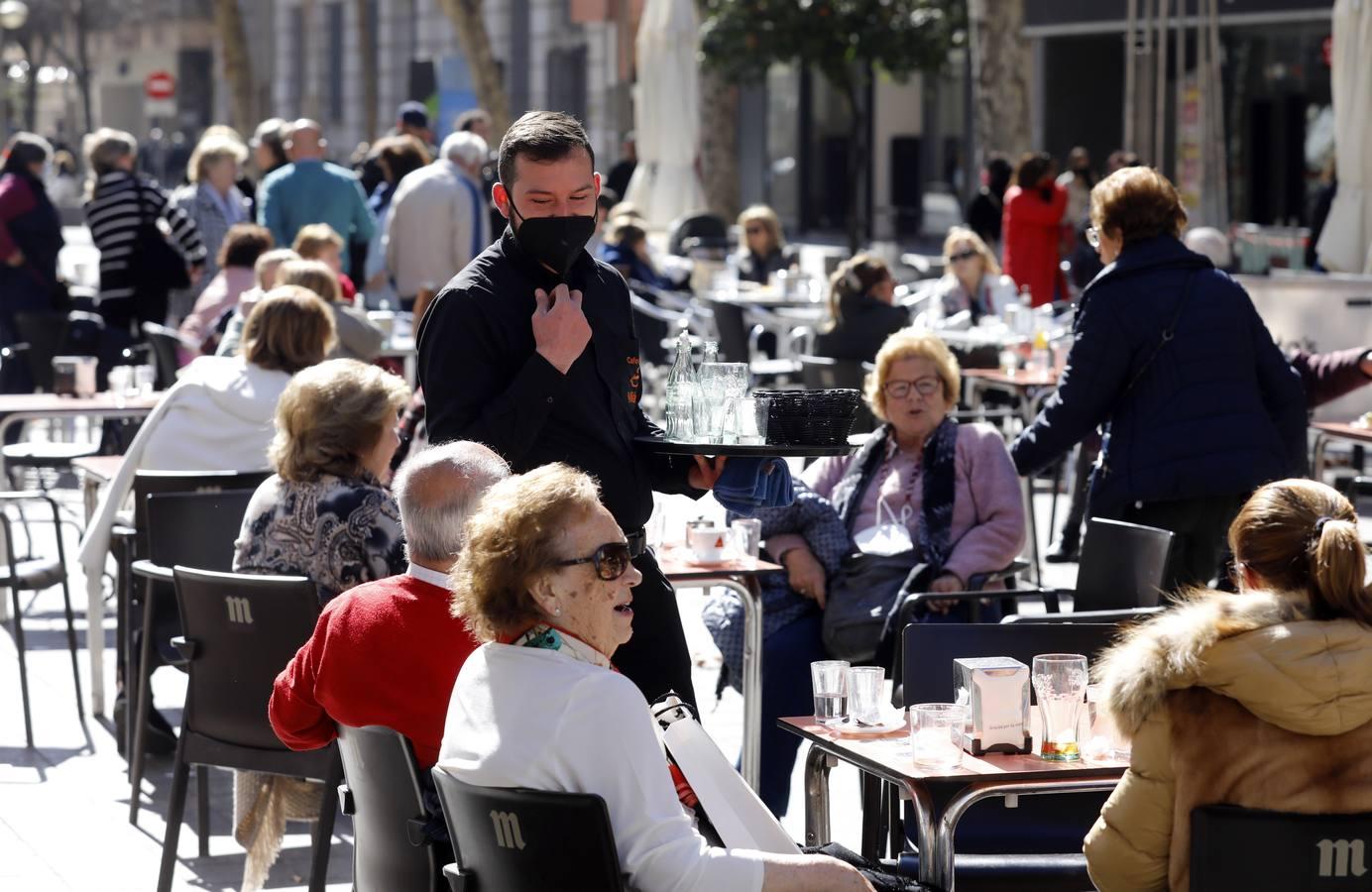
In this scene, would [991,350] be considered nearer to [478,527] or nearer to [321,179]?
[321,179]

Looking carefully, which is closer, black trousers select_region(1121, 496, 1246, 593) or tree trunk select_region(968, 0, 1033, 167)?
black trousers select_region(1121, 496, 1246, 593)

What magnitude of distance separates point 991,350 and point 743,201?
80.6ft

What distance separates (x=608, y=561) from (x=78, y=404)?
6.03m

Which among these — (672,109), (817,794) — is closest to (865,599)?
(817,794)

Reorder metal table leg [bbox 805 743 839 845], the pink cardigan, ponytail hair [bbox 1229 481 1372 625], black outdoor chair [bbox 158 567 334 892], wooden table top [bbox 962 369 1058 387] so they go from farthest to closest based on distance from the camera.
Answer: wooden table top [bbox 962 369 1058 387]
the pink cardigan
black outdoor chair [bbox 158 567 334 892]
metal table leg [bbox 805 743 839 845]
ponytail hair [bbox 1229 481 1372 625]

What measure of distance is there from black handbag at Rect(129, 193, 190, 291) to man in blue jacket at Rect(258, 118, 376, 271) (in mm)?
707

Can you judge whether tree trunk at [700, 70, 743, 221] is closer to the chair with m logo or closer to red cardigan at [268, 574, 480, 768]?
red cardigan at [268, 574, 480, 768]

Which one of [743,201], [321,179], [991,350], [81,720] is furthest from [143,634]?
[743,201]

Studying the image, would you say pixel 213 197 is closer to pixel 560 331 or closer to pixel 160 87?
pixel 560 331

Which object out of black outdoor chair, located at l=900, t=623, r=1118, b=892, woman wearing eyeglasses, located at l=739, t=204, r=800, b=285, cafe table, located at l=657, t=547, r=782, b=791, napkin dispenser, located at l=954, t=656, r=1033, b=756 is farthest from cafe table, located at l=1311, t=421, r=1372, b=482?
woman wearing eyeglasses, located at l=739, t=204, r=800, b=285

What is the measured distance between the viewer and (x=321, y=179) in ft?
41.8

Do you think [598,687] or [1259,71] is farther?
[1259,71]

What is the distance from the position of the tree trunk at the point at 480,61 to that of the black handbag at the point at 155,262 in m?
14.6

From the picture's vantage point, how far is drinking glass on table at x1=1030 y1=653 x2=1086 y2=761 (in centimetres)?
389
